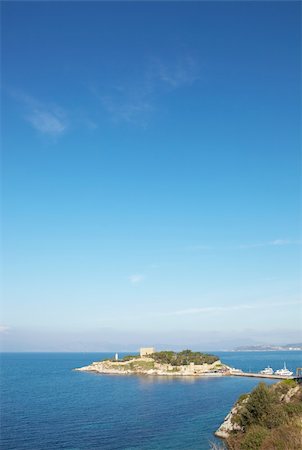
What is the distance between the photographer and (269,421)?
35625 millimetres

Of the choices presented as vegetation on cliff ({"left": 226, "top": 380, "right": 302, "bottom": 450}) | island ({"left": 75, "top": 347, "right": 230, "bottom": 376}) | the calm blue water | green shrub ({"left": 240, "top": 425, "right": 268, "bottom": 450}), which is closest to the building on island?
island ({"left": 75, "top": 347, "right": 230, "bottom": 376})

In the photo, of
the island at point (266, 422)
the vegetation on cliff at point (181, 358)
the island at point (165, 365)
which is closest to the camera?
the island at point (266, 422)

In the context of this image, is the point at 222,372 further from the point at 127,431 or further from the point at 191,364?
the point at 127,431

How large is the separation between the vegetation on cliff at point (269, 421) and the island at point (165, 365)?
3017 inches

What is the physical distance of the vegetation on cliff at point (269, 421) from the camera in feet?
81.9

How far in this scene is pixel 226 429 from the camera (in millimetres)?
45594

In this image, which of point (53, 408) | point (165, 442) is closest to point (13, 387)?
point (53, 408)

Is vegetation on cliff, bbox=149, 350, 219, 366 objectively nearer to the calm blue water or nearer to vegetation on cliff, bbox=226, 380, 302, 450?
the calm blue water

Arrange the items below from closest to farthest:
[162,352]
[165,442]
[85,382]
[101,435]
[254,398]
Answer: [254,398] → [165,442] → [101,435] → [85,382] → [162,352]

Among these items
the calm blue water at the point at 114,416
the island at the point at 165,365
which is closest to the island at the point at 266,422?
the calm blue water at the point at 114,416

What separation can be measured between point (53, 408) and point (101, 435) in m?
20.9

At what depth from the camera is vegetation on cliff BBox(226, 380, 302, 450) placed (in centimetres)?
2497

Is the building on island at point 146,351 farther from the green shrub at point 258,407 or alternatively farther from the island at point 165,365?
the green shrub at point 258,407

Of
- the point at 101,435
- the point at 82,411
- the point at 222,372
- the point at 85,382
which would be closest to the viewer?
the point at 101,435
